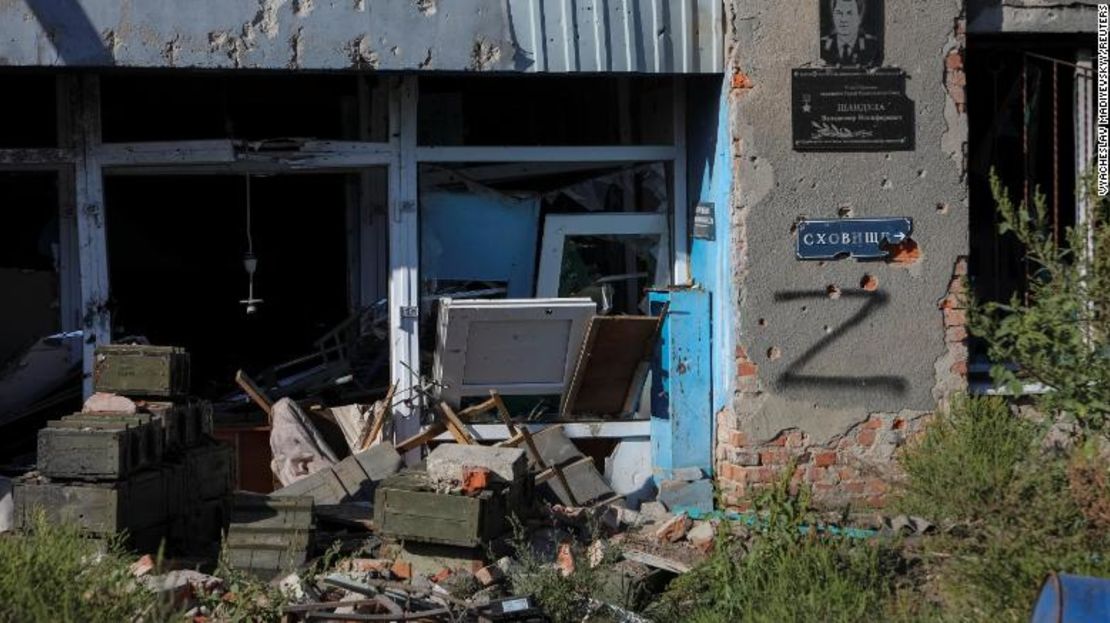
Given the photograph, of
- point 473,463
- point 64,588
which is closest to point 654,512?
point 473,463

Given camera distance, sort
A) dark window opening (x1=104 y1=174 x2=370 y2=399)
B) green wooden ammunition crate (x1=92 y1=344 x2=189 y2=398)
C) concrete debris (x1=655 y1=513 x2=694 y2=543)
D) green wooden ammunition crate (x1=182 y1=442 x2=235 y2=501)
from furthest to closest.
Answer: dark window opening (x1=104 y1=174 x2=370 y2=399) → concrete debris (x1=655 y1=513 x2=694 y2=543) → green wooden ammunition crate (x1=182 y1=442 x2=235 y2=501) → green wooden ammunition crate (x1=92 y1=344 x2=189 y2=398)

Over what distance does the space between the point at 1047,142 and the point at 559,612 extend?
476 cm

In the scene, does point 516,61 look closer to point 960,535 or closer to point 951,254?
point 951,254

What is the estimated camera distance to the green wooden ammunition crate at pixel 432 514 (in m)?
7.34

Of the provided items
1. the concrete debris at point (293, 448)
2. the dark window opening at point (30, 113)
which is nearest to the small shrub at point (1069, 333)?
the concrete debris at point (293, 448)

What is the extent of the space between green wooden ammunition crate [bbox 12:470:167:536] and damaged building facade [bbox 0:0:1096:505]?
5.43 feet

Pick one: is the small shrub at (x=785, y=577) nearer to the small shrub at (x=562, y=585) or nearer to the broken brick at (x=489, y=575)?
the small shrub at (x=562, y=585)

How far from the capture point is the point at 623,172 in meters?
9.69

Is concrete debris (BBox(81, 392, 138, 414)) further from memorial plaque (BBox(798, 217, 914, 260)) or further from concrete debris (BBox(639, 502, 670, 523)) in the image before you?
memorial plaque (BBox(798, 217, 914, 260))

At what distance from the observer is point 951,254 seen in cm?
888

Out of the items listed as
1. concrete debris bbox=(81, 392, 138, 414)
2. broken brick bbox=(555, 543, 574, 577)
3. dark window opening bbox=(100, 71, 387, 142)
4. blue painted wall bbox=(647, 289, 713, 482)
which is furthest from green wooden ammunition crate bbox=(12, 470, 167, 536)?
blue painted wall bbox=(647, 289, 713, 482)

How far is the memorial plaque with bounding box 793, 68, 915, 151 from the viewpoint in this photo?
8703 mm

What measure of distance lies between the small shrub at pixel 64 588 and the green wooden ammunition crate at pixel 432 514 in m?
1.58

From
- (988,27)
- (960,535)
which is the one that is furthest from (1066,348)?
(988,27)
